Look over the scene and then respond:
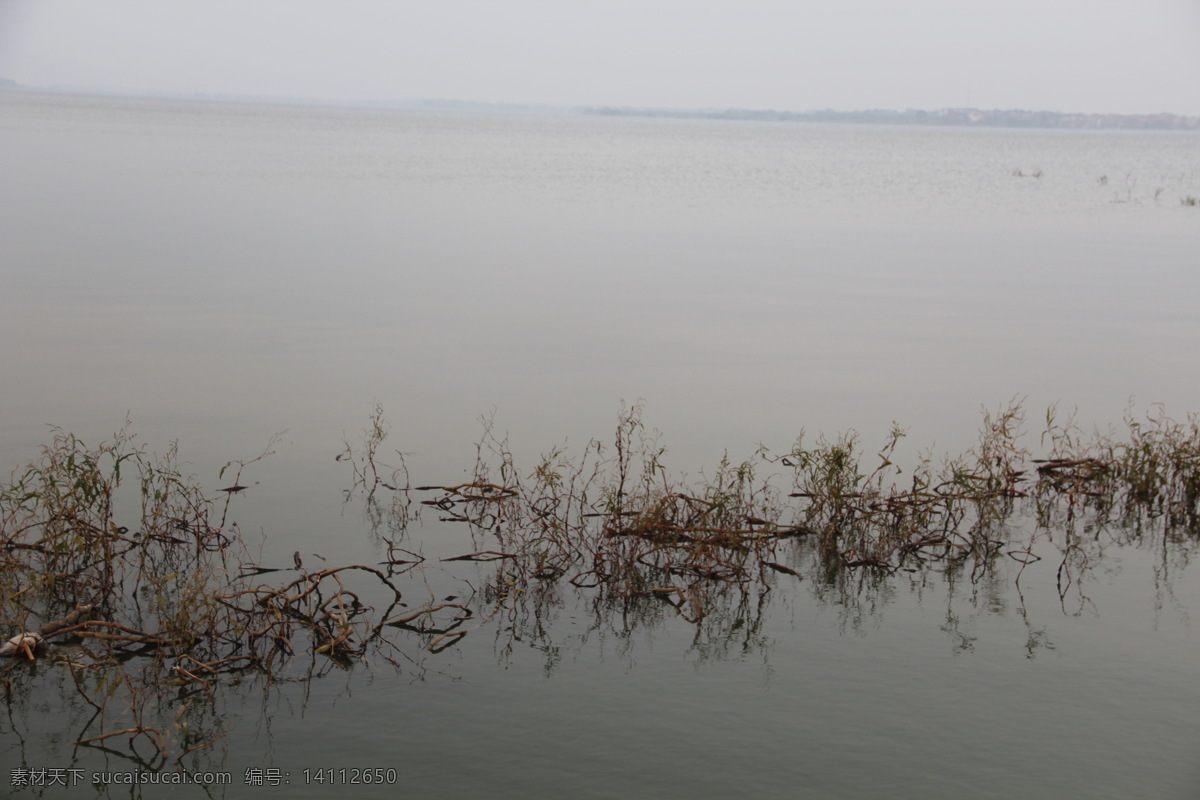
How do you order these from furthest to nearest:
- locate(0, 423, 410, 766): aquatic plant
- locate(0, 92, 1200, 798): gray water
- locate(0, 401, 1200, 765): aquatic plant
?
locate(0, 401, 1200, 765): aquatic plant
locate(0, 423, 410, 766): aquatic plant
locate(0, 92, 1200, 798): gray water

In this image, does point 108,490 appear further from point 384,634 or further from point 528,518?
point 528,518

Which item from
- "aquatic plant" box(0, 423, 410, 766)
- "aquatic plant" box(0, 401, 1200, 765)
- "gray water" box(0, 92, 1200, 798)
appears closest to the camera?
"gray water" box(0, 92, 1200, 798)

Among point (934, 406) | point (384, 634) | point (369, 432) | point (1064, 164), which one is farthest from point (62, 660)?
point (1064, 164)

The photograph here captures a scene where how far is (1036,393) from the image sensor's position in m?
15.3

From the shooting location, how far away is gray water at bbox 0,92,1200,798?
6820 mm

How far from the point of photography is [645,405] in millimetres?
13906

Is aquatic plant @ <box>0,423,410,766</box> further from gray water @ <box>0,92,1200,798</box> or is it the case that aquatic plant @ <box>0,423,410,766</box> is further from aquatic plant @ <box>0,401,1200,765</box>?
gray water @ <box>0,92,1200,798</box>

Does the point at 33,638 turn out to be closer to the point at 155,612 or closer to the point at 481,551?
the point at 155,612

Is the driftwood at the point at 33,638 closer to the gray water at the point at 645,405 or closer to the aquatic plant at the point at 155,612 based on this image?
the aquatic plant at the point at 155,612

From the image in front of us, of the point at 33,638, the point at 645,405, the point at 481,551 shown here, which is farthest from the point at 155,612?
the point at 645,405

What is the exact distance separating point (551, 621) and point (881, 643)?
2.37 m

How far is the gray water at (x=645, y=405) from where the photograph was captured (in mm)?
6820

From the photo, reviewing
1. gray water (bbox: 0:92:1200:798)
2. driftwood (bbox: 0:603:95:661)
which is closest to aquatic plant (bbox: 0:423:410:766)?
driftwood (bbox: 0:603:95:661)

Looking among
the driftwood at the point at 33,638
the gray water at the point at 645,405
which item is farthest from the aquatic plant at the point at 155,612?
the gray water at the point at 645,405
